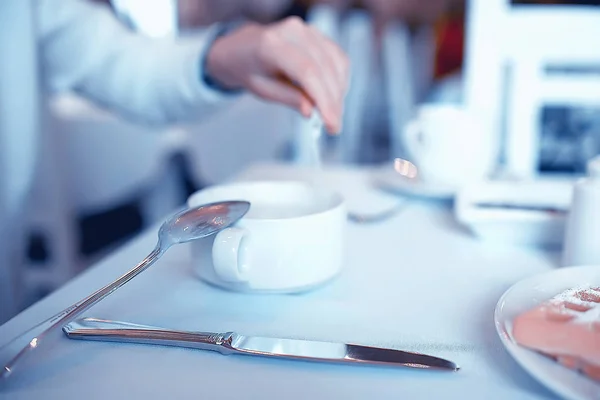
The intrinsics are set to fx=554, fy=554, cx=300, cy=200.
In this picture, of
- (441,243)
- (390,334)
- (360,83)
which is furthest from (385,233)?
(360,83)

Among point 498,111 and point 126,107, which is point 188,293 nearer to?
point 126,107

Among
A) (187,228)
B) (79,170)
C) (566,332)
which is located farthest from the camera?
(79,170)

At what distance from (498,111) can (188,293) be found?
67 cm

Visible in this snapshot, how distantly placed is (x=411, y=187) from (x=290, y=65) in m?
0.18

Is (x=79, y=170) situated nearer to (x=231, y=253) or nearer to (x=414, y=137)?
(x=414, y=137)

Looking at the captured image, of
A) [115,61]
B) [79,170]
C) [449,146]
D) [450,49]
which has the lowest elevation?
[79,170]

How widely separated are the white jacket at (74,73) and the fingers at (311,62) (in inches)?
6.2

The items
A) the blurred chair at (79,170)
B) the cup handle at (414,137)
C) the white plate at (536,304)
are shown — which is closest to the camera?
the white plate at (536,304)

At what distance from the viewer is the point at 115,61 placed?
0.79 meters

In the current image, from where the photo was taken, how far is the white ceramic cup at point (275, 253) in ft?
1.05

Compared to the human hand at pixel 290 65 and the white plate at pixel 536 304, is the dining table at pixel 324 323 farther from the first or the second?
the human hand at pixel 290 65

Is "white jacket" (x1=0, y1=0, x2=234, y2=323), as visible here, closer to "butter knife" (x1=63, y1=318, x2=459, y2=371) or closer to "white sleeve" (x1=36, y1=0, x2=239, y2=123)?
"white sleeve" (x1=36, y1=0, x2=239, y2=123)

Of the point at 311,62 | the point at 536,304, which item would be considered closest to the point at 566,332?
the point at 536,304

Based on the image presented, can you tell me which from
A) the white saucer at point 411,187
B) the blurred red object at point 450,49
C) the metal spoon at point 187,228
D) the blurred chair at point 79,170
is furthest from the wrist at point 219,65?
the blurred red object at point 450,49
